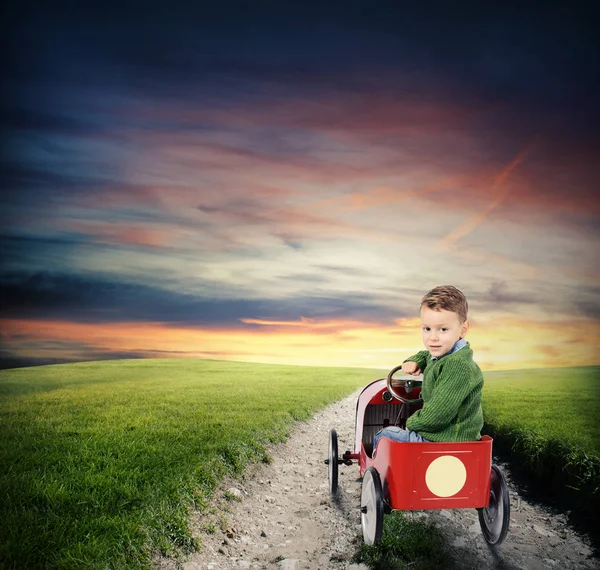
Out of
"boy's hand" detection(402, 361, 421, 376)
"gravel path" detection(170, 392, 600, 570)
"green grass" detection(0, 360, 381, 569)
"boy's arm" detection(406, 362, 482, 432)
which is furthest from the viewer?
"boy's hand" detection(402, 361, 421, 376)

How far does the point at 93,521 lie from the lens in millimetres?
4684

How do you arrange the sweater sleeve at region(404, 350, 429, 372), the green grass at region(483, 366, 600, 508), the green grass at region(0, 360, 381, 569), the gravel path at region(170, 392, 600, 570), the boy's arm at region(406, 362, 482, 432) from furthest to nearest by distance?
the green grass at region(483, 366, 600, 508)
the sweater sleeve at region(404, 350, 429, 372)
the gravel path at region(170, 392, 600, 570)
the green grass at region(0, 360, 381, 569)
the boy's arm at region(406, 362, 482, 432)

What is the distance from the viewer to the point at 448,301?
4.49 m

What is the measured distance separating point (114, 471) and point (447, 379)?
450 cm

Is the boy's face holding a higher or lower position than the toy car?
higher

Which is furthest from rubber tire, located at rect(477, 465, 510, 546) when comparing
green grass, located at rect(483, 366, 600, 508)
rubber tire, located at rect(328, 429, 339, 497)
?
rubber tire, located at rect(328, 429, 339, 497)

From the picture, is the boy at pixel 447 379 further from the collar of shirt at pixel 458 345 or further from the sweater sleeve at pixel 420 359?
the sweater sleeve at pixel 420 359

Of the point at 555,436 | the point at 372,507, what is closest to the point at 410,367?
the point at 372,507

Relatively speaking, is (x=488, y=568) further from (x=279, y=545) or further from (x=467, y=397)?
(x=279, y=545)

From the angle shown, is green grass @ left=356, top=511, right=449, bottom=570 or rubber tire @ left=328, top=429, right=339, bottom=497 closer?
green grass @ left=356, top=511, right=449, bottom=570

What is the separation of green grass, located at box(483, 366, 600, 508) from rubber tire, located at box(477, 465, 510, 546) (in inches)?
62.0

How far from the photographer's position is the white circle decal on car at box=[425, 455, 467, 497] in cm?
430

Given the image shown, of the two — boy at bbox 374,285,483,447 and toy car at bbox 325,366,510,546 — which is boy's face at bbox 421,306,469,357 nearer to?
boy at bbox 374,285,483,447

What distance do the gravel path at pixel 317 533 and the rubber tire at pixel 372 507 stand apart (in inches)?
11.7
